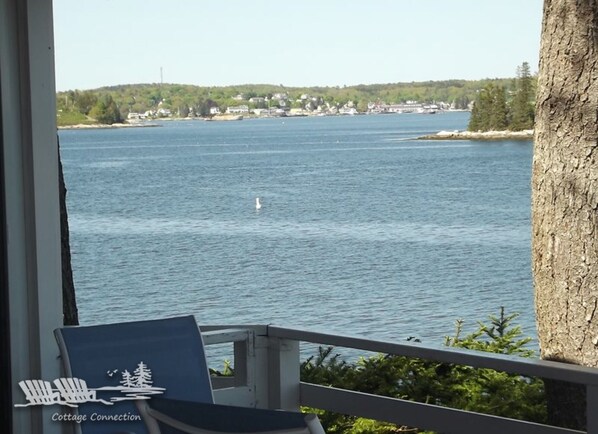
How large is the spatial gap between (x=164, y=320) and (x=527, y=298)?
20899mm

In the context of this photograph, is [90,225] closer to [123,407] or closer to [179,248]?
[179,248]

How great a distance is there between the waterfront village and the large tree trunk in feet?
186

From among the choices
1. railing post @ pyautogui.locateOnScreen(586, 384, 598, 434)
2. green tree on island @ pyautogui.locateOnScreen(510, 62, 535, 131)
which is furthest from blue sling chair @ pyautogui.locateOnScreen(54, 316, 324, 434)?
green tree on island @ pyautogui.locateOnScreen(510, 62, 535, 131)

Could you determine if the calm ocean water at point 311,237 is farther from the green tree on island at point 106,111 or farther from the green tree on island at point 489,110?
the green tree on island at point 106,111

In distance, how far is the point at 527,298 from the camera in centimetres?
2262

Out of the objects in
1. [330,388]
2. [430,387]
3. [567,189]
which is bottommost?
[430,387]

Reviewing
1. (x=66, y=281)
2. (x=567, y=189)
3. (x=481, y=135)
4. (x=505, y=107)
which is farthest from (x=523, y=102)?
(x=66, y=281)

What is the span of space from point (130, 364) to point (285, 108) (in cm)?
6268

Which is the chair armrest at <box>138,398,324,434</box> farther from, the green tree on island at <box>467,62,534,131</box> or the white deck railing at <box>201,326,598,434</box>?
the green tree on island at <box>467,62,534,131</box>

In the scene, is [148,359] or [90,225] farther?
[90,225]

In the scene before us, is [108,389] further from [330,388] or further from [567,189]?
[567,189]

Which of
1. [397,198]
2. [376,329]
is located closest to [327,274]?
[376,329]

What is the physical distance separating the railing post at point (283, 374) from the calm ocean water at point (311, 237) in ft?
13.0

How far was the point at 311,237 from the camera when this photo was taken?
31719 millimetres
